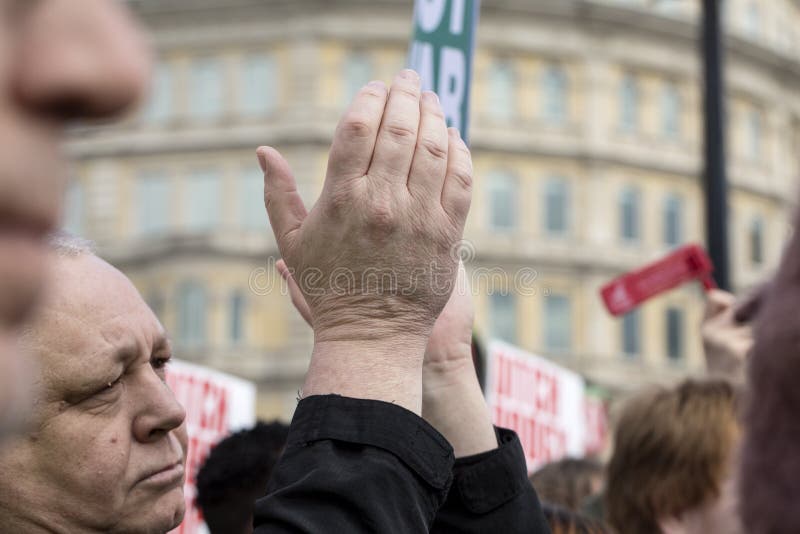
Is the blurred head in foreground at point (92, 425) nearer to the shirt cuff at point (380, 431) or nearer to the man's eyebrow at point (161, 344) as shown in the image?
the man's eyebrow at point (161, 344)

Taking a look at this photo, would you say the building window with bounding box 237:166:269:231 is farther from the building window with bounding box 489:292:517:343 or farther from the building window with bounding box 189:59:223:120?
the building window with bounding box 489:292:517:343

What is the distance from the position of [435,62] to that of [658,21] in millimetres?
34251

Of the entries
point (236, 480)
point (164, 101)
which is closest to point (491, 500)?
point (236, 480)

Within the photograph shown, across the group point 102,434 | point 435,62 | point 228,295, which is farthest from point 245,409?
point 228,295

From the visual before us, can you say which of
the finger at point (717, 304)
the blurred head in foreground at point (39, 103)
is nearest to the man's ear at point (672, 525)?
the finger at point (717, 304)

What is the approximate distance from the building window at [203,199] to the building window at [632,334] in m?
11.3

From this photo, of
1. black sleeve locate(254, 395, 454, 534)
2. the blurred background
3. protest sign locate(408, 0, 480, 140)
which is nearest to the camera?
black sleeve locate(254, 395, 454, 534)

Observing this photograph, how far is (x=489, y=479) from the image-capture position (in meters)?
1.59

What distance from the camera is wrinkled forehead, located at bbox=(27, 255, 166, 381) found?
1600 mm

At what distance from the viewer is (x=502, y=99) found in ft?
113

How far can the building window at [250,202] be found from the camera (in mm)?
33031

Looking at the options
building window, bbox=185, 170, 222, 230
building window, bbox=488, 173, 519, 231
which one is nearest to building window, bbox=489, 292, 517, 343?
building window, bbox=488, 173, 519, 231

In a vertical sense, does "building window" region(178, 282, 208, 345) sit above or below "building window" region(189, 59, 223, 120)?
below

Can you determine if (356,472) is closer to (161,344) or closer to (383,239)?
(383,239)
